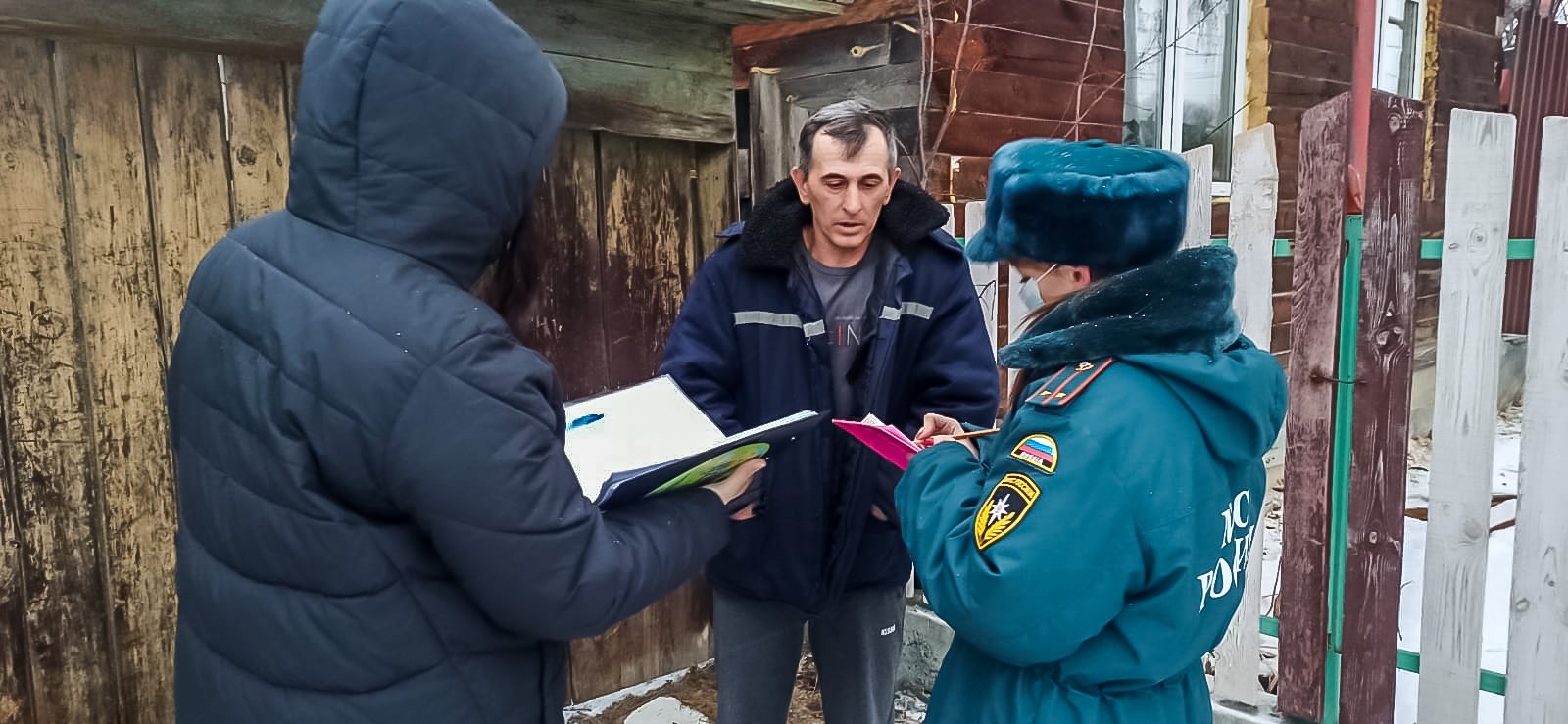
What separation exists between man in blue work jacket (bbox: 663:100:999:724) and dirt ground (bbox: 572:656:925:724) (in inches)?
48.0

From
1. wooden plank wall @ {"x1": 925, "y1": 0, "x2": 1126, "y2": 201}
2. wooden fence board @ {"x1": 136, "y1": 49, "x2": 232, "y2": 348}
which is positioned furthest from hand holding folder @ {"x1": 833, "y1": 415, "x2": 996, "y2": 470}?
wooden plank wall @ {"x1": 925, "y1": 0, "x2": 1126, "y2": 201}

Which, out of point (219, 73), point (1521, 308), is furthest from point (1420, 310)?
point (219, 73)

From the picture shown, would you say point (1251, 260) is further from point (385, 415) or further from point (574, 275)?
point (385, 415)

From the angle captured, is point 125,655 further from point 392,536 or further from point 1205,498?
point 1205,498

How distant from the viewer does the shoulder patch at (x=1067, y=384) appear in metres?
1.34

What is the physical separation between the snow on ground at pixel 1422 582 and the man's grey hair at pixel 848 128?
1741 millimetres

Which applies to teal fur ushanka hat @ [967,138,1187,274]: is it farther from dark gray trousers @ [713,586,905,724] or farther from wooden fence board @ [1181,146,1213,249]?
wooden fence board @ [1181,146,1213,249]

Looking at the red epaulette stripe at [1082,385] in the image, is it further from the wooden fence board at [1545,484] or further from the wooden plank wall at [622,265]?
the wooden plank wall at [622,265]

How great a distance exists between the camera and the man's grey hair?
7.63 feet

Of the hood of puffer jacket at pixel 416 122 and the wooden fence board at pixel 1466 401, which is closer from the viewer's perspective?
the hood of puffer jacket at pixel 416 122

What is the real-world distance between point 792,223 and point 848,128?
10.2 inches

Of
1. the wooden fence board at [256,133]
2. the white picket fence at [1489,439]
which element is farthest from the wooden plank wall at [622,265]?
the white picket fence at [1489,439]

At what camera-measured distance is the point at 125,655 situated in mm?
2611

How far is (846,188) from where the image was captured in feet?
7.56
